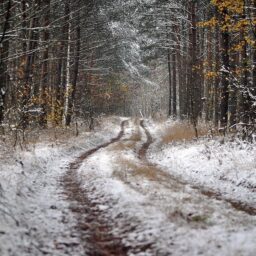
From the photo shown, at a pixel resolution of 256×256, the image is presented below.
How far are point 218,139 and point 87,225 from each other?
10.3 metres

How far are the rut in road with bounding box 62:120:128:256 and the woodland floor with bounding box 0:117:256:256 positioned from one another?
0.02 meters

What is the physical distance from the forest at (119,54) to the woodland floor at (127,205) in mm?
2162

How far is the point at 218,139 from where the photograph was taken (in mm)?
16703

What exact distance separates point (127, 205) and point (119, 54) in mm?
34390

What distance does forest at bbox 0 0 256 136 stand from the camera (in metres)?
14.9

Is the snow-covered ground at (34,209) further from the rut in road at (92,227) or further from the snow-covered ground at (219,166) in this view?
the snow-covered ground at (219,166)

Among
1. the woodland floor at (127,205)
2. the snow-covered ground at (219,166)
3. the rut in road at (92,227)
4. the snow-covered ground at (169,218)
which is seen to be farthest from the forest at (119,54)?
the snow-covered ground at (169,218)

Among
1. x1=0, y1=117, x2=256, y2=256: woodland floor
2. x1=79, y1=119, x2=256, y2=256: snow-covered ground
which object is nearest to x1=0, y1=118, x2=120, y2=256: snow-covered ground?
x1=0, y1=117, x2=256, y2=256: woodland floor

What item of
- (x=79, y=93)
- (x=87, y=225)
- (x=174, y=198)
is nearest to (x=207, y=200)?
(x=174, y=198)

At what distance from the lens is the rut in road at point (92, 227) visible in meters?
6.43

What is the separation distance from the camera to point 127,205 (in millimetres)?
8391

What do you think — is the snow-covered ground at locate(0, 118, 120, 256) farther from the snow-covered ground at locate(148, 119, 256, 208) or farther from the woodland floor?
the snow-covered ground at locate(148, 119, 256, 208)

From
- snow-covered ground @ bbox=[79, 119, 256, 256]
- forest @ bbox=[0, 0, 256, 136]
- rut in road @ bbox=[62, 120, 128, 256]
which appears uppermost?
forest @ bbox=[0, 0, 256, 136]

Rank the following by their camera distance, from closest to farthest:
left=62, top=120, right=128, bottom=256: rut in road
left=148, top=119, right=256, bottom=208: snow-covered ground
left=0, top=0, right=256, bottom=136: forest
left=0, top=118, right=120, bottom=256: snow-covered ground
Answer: left=0, top=118, right=120, bottom=256: snow-covered ground < left=62, top=120, right=128, bottom=256: rut in road < left=148, top=119, right=256, bottom=208: snow-covered ground < left=0, top=0, right=256, bottom=136: forest
